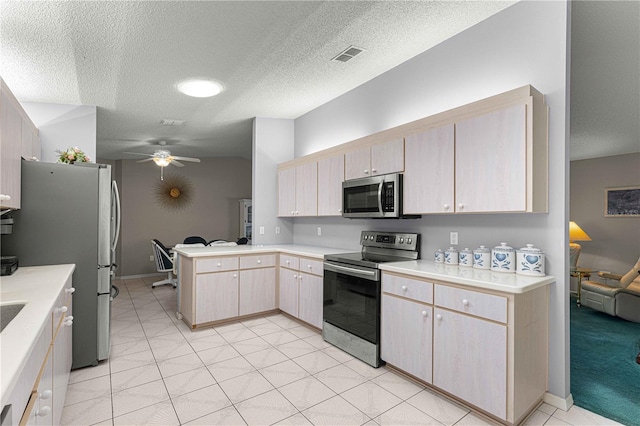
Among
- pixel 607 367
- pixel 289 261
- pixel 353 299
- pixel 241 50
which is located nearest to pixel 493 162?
pixel 353 299

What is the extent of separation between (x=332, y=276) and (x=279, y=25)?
2161mm

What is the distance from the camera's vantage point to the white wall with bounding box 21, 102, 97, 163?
386 centimetres

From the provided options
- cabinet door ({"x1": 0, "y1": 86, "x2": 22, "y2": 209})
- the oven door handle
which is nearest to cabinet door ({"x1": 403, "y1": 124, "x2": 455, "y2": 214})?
the oven door handle

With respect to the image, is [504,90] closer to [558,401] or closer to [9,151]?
[558,401]

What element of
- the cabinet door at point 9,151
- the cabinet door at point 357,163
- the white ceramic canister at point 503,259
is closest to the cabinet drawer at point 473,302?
the white ceramic canister at point 503,259

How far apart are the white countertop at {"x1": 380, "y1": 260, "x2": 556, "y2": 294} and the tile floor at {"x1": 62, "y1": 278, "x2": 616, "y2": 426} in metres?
0.82

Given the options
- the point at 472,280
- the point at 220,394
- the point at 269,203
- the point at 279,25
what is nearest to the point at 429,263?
the point at 472,280

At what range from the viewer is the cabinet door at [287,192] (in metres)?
4.44

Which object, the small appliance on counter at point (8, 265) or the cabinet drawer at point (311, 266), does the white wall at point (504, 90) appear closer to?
A: the cabinet drawer at point (311, 266)

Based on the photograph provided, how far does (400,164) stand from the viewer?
2.89 meters

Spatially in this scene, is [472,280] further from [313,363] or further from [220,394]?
[220,394]

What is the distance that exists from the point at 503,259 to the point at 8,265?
131 inches

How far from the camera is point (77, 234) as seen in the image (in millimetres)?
2664

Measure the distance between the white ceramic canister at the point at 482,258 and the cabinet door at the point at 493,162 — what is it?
0.33m
